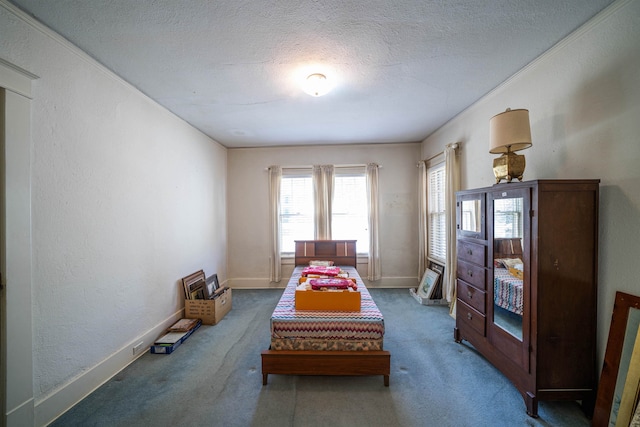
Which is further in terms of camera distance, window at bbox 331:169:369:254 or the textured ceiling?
window at bbox 331:169:369:254

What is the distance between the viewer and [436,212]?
398cm

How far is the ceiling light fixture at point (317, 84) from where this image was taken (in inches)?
86.7

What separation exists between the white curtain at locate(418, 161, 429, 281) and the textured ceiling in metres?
1.37

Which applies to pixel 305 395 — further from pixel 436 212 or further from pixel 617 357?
pixel 436 212

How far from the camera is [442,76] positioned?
2.31 m

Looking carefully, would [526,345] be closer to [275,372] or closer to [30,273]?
[275,372]

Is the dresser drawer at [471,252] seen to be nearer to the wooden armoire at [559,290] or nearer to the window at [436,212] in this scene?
the wooden armoire at [559,290]

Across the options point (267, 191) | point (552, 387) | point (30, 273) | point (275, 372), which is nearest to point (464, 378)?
point (552, 387)

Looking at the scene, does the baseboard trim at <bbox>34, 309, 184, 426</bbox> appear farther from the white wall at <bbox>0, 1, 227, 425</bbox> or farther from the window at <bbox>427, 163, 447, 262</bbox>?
the window at <bbox>427, 163, 447, 262</bbox>

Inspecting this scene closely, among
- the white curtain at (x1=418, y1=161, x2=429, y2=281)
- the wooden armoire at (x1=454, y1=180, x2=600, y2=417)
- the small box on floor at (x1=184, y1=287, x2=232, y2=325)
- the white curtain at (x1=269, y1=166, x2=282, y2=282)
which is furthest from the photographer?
the white curtain at (x1=269, y1=166, x2=282, y2=282)

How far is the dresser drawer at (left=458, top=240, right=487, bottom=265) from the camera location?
218cm

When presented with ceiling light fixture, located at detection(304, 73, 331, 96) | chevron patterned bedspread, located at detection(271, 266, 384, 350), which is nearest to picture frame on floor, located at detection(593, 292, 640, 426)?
chevron patterned bedspread, located at detection(271, 266, 384, 350)

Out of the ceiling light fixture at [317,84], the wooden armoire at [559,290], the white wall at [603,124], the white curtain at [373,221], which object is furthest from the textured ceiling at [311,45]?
the white curtain at [373,221]

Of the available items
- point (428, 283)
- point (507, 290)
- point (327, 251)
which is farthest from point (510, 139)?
point (327, 251)
